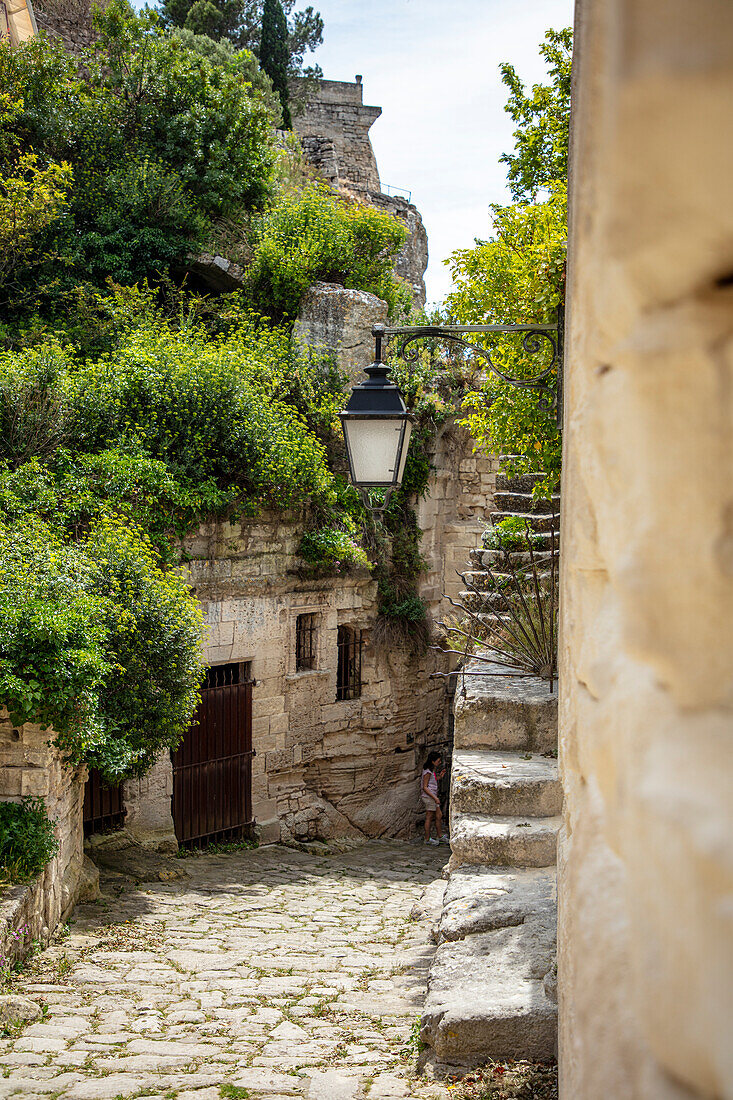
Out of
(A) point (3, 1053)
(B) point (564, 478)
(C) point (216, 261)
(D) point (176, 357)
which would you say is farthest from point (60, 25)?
(B) point (564, 478)

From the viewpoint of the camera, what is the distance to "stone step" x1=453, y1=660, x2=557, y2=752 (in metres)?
5.18

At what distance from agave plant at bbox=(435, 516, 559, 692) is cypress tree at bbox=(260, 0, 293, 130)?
20564 mm

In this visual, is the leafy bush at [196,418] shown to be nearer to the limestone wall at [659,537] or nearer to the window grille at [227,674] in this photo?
the window grille at [227,674]

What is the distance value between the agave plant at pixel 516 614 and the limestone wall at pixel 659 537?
4298mm

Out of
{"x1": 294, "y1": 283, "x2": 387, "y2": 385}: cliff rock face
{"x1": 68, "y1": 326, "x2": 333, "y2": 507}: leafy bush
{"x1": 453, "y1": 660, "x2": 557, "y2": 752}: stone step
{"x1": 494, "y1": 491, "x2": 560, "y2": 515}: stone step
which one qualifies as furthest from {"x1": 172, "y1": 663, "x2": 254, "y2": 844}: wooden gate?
{"x1": 453, "y1": 660, "x2": 557, "y2": 752}: stone step

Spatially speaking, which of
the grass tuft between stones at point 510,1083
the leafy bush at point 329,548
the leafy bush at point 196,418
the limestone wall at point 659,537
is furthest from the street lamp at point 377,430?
the leafy bush at point 329,548

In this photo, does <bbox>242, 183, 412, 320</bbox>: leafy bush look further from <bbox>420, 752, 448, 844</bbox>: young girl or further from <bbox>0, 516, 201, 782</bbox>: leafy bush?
<bbox>420, 752, 448, 844</bbox>: young girl

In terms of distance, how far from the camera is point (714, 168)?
66cm

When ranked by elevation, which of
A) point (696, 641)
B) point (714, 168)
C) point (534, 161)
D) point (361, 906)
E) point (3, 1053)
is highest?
point (534, 161)

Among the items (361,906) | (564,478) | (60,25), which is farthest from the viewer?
(60,25)

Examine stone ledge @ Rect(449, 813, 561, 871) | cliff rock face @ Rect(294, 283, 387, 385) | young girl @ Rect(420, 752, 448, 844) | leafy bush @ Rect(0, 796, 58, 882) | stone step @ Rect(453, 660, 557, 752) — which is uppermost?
cliff rock face @ Rect(294, 283, 387, 385)

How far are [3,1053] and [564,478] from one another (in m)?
4.77

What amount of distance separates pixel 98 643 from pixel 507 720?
3688 mm

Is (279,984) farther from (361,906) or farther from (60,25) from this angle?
(60,25)
